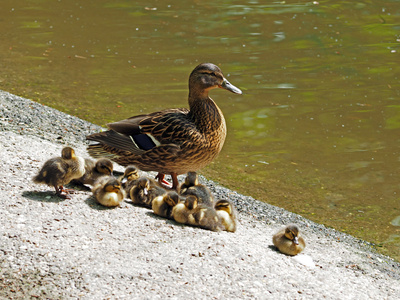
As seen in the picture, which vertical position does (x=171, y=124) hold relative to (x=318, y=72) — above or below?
above

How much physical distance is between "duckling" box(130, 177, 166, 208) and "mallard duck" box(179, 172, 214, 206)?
0.93 ft

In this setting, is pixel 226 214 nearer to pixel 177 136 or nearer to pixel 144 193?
pixel 144 193

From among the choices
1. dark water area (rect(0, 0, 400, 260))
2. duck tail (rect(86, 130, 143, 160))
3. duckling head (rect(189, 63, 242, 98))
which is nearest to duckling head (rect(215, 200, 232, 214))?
duck tail (rect(86, 130, 143, 160))

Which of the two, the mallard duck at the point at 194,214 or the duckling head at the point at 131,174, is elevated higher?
the duckling head at the point at 131,174

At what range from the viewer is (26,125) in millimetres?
8383

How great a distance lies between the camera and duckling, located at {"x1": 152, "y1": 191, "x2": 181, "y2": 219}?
18.3 feet

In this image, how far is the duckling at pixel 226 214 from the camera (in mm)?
5695

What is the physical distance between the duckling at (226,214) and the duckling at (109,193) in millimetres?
928

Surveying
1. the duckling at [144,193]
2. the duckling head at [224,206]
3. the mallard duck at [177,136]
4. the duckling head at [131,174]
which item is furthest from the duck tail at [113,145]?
the duckling head at [224,206]

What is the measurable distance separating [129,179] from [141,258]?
1481mm

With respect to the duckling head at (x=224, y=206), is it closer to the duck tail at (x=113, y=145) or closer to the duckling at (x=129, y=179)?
the duckling at (x=129, y=179)

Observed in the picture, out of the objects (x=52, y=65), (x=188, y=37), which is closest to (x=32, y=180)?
(x=52, y=65)

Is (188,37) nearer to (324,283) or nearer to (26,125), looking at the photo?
(26,125)

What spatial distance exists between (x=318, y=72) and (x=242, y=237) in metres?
7.71
